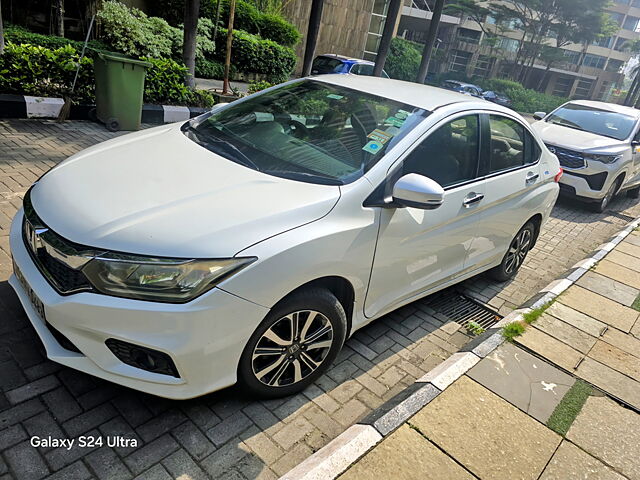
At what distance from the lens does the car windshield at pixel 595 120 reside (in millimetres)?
8625

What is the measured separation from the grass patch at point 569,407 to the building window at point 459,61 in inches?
1994

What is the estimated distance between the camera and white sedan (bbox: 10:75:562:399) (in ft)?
7.11

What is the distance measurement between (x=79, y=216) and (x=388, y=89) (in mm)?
2305

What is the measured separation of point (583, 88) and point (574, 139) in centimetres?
6276

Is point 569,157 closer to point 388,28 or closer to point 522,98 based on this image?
point 388,28

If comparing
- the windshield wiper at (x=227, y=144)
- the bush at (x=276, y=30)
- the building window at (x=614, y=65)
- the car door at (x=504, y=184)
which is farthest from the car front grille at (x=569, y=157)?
the building window at (x=614, y=65)

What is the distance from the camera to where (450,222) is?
3.36 meters

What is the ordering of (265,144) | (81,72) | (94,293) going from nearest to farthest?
1. (94,293)
2. (265,144)
3. (81,72)

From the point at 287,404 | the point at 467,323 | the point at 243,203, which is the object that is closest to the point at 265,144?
the point at 243,203

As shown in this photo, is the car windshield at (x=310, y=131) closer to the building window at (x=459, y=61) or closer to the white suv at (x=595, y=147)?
the white suv at (x=595, y=147)

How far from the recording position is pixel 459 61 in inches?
1953

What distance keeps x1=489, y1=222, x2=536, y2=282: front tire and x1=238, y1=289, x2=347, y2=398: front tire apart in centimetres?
243

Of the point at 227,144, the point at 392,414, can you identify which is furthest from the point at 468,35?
the point at 392,414

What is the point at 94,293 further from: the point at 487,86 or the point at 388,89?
the point at 487,86
